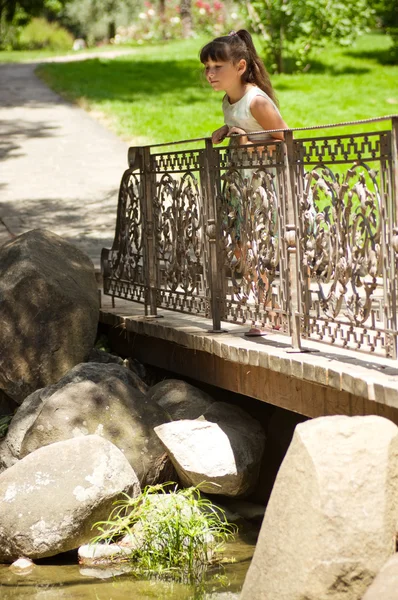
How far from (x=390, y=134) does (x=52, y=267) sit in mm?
3360

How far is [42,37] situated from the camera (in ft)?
139

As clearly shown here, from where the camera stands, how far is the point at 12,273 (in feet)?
23.2

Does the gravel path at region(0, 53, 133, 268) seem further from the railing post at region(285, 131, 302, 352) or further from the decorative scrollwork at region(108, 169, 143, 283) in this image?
the railing post at region(285, 131, 302, 352)

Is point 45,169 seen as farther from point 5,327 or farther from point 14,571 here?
point 14,571

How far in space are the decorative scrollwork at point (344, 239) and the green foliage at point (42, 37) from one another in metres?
38.3

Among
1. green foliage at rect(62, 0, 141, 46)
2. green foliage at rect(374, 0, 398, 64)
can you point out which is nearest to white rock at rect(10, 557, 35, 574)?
green foliage at rect(374, 0, 398, 64)

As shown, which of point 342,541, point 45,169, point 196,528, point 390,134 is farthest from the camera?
point 45,169

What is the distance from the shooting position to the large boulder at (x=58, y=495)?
18.5 ft

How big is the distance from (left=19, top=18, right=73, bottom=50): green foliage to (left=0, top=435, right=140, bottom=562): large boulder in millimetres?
37910

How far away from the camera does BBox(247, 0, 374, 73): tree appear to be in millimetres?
21516

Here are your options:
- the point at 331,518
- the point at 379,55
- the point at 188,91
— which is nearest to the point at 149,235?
the point at 331,518

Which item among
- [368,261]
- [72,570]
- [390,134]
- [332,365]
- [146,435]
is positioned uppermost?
[390,134]

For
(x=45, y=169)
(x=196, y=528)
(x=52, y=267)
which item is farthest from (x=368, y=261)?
(x=45, y=169)

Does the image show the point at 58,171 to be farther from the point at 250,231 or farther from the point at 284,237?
the point at 284,237
